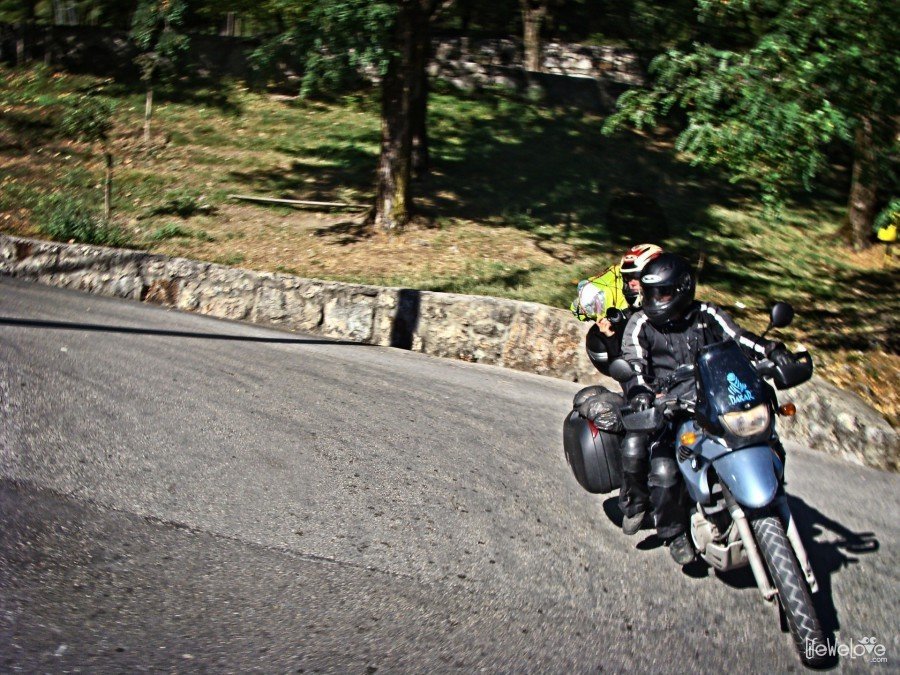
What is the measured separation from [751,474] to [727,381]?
0.54 m

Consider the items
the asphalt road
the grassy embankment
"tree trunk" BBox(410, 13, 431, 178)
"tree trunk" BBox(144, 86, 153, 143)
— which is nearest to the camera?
the asphalt road

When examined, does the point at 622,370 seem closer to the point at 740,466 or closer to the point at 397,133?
the point at 740,466

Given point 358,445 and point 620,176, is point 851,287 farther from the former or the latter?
point 358,445

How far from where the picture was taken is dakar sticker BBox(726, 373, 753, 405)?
198 inches

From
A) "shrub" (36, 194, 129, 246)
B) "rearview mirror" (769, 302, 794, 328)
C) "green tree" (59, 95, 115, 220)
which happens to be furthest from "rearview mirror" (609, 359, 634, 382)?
"green tree" (59, 95, 115, 220)

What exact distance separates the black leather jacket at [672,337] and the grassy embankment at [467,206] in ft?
17.6

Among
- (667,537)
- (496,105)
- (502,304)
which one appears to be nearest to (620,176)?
(496,105)

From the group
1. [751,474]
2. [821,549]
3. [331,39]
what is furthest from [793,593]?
[331,39]

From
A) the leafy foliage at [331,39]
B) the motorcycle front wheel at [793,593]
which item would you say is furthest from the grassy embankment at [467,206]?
the motorcycle front wheel at [793,593]

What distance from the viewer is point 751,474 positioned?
4.92 meters

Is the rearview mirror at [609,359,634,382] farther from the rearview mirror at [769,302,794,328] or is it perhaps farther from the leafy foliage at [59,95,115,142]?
the leafy foliage at [59,95,115,142]

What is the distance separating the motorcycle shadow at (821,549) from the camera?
5508 millimetres

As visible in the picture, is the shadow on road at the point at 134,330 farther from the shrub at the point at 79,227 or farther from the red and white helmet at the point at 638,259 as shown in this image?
the red and white helmet at the point at 638,259

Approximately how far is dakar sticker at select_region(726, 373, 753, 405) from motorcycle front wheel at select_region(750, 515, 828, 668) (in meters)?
0.69
